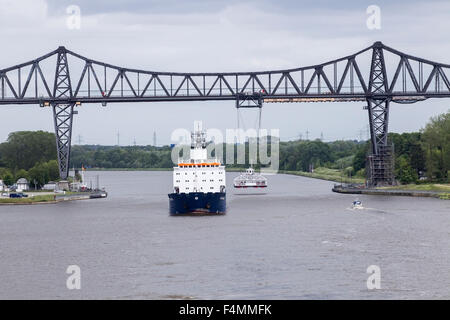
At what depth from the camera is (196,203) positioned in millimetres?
91000

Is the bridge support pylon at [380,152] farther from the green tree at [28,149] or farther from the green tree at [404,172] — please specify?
the green tree at [28,149]

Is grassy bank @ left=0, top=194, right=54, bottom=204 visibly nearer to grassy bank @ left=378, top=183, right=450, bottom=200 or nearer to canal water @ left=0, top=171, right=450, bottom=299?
canal water @ left=0, top=171, right=450, bottom=299

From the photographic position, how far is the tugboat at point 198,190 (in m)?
90.8

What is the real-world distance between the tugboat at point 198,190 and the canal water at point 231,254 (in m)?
2.37

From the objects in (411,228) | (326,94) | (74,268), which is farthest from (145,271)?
(326,94)

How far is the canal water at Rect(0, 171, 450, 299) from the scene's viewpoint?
45.9m

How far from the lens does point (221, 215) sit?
9062cm

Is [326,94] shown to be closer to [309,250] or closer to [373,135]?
[373,135]

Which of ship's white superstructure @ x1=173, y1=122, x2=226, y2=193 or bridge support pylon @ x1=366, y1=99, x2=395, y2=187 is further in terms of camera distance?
bridge support pylon @ x1=366, y1=99, x2=395, y2=187

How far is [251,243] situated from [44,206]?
5191 centimetres

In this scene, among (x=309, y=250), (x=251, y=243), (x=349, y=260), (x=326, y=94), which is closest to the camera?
(x=349, y=260)

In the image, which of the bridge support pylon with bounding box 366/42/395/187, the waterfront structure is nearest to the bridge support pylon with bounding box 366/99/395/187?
the bridge support pylon with bounding box 366/42/395/187

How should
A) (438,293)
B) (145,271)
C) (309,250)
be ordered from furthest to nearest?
(309,250), (145,271), (438,293)

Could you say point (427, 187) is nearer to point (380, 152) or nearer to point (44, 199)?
point (380, 152)
